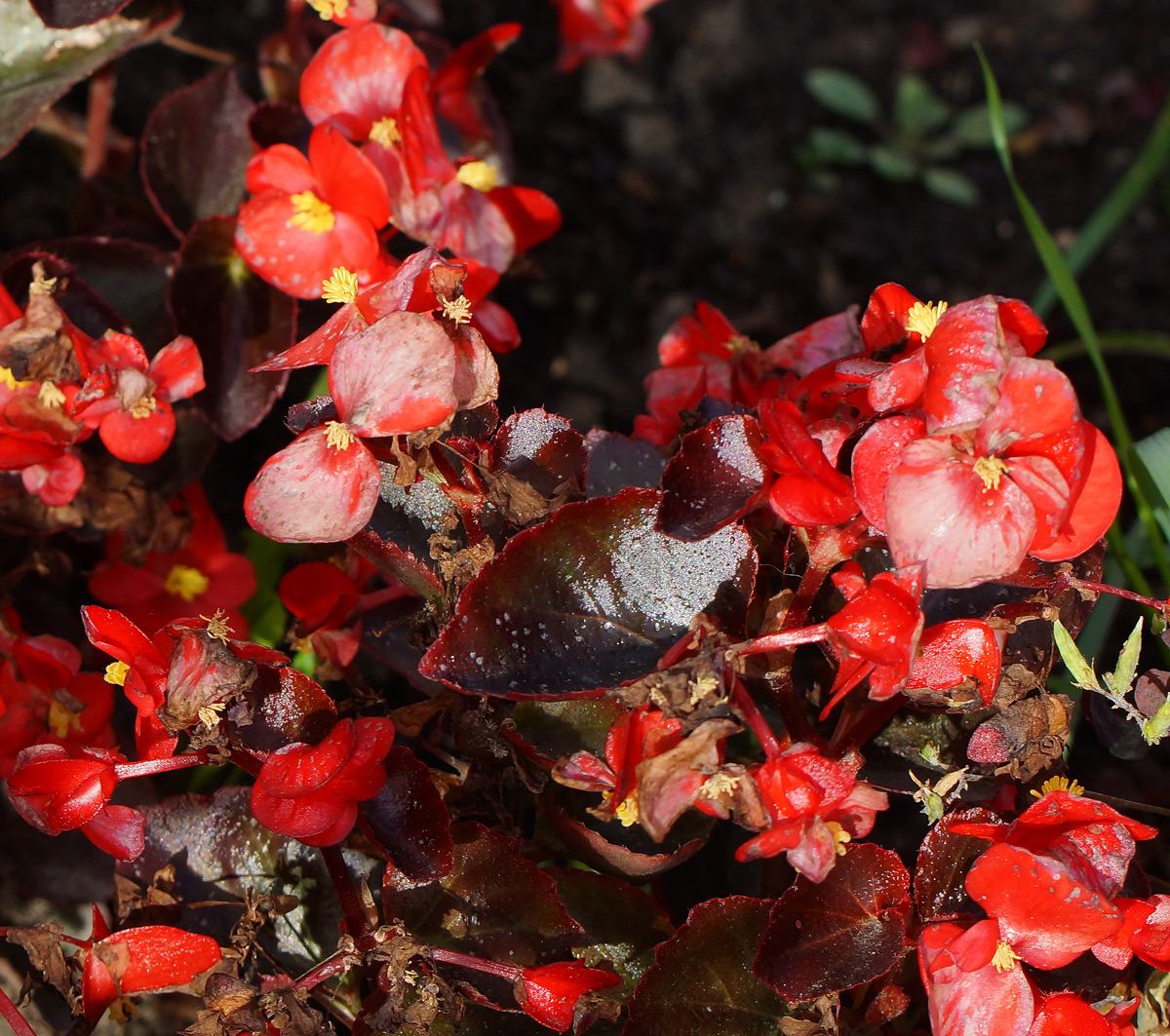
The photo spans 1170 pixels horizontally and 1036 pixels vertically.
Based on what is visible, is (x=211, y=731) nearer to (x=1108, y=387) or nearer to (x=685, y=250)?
(x=1108, y=387)

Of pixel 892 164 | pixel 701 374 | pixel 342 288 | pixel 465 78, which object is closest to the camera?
pixel 342 288

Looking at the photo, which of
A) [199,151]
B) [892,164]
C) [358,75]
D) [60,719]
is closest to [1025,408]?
[358,75]

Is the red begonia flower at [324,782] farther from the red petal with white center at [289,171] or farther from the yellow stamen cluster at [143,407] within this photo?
the red petal with white center at [289,171]

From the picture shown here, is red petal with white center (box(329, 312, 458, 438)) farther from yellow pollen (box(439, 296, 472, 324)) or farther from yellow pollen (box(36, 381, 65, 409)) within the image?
yellow pollen (box(36, 381, 65, 409))

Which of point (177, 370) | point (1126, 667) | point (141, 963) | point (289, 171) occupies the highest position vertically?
point (289, 171)

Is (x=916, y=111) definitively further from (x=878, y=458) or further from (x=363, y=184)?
(x=878, y=458)

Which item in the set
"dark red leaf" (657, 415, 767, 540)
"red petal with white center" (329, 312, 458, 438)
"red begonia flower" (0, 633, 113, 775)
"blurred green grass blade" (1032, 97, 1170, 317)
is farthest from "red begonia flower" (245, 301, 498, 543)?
"blurred green grass blade" (1032, 97, 1170, 317)
